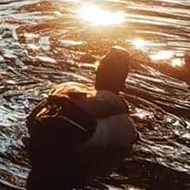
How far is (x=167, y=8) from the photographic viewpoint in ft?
56.0

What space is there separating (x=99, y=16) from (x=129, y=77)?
454cm

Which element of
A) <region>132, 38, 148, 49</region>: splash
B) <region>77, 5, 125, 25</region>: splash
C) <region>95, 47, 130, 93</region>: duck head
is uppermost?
<region>95, 47, 130, 93</region>: duck head

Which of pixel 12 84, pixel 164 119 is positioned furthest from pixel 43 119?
pixel 12 84

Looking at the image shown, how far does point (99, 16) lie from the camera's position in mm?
16062

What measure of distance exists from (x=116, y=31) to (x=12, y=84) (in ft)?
14.0

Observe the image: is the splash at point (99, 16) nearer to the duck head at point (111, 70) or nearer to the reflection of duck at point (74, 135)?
the duck head at point (111, 70)

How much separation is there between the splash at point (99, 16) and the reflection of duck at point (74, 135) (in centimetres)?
678

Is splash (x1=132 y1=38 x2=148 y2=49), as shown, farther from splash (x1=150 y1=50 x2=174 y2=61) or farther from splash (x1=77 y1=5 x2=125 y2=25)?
splash (x1=77 y1=5 x2=125 y2=25)

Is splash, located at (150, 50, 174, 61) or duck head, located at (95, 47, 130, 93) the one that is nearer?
duck head, located at (95, 47, 130, 93)

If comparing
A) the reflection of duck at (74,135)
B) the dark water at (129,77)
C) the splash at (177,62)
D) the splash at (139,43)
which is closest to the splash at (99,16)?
the dark water at (129,77)

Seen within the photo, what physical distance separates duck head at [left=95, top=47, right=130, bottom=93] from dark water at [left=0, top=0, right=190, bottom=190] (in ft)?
2.46

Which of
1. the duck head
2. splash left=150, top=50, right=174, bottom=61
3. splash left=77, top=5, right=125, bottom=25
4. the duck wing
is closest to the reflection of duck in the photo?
the duck wing

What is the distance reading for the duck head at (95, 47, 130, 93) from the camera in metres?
9.08

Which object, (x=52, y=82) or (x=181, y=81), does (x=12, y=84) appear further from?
(x=181, y=81)
